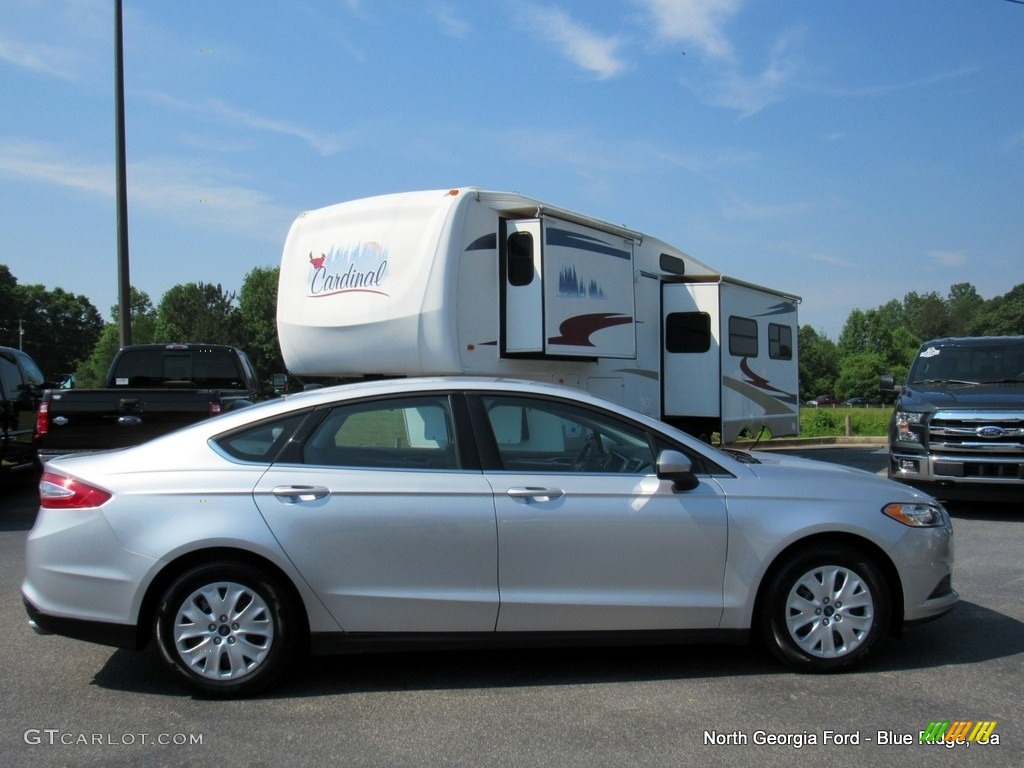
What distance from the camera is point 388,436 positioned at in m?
4.64

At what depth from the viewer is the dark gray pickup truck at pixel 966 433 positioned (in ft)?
30.2

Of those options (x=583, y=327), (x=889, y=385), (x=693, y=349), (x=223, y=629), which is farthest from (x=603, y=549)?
(x=693, y=349)

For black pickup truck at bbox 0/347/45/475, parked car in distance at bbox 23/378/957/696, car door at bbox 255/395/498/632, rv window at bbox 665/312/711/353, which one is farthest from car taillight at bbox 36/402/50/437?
rv window at bbox 665/312/711/353

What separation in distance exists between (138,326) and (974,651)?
87.7 metres

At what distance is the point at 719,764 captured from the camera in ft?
11.8

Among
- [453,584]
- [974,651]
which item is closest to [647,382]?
[974,651]

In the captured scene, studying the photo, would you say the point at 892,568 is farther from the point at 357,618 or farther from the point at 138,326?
the point at 138,326

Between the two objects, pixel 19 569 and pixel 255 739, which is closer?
pixel 255 739

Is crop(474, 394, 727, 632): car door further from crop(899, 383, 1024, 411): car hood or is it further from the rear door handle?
crop(899, 383, 1024, 411): car hood

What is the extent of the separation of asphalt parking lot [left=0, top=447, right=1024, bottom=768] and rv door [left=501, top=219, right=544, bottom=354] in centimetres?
489

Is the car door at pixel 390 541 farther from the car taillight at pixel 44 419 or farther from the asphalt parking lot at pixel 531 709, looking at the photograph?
the car taillight at pixel 44 419

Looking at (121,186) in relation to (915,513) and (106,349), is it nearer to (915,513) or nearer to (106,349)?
(915,513)

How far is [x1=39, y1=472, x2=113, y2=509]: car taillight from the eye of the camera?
14.1 feet

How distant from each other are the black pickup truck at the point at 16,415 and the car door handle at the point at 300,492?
24.0 feet
